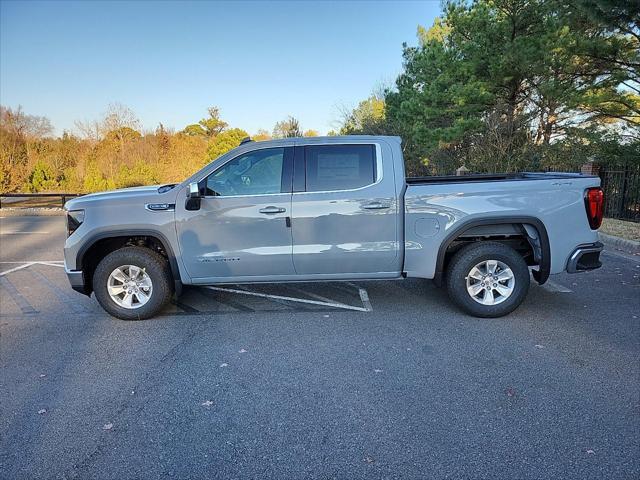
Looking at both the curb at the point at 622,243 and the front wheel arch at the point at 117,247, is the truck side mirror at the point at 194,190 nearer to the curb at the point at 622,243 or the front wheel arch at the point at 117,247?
the front wheel arch at the point at 117,247

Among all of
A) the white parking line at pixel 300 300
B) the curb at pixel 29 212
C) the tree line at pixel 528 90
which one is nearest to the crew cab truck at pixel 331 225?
the white parking line at pixel 300 300

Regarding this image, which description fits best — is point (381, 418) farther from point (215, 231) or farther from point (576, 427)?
point (215, 231)

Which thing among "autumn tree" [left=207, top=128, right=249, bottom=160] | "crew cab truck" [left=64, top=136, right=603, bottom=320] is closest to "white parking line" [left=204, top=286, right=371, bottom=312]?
"crew cab truck" [left=64, top=136, right=603, bottom=320]

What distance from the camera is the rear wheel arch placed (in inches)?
180

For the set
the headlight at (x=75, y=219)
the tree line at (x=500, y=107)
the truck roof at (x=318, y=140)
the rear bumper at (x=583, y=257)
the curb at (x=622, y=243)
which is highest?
the tree line at (x=500, y=107)

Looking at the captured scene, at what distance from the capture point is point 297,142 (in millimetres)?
4832

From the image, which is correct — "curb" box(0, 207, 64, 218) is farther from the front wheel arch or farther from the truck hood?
the truck hood

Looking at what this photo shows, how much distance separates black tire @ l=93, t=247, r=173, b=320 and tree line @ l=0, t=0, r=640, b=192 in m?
9.29

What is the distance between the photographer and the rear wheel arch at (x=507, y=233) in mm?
4574

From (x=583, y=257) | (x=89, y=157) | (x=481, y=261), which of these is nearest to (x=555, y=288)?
(x=583, y=257)

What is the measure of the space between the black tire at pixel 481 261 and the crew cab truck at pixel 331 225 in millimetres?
12

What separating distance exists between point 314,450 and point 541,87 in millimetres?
15657

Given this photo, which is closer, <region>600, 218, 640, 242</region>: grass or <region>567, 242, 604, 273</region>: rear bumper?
<region>567, 242, 604, 273</region>: rear bumper

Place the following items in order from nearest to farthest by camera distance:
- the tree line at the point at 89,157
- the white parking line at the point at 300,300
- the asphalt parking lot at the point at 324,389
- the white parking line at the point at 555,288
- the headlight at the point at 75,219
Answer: the asphalt parking lot at the point at 324,389 → the headlight at the point at 75,219 → the white parking line at the point at 300,300 → the white parking line at the point at 555,288 → the tree line at the point at 89,157
